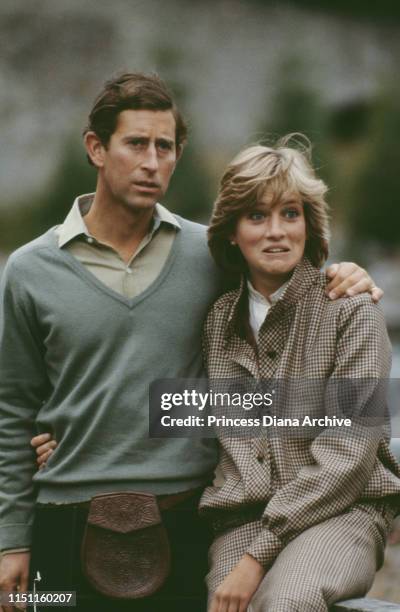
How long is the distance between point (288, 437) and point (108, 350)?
2.14ft

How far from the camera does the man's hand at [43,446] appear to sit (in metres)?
3.64

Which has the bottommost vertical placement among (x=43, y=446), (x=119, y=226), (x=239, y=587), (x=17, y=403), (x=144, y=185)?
(x=239, y=587)

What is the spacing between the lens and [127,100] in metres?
3.67

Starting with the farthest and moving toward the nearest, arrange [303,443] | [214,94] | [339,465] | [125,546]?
1. [214,94]
2. [125,546]
3. [303,443]
4. [339,465]

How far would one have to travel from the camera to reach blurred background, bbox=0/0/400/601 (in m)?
21.2

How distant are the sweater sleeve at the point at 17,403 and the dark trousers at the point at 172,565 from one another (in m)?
0.22

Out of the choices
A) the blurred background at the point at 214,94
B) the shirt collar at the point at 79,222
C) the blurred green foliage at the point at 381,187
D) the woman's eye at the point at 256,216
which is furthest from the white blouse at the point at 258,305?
the blurred green foliage at the point at 381,187

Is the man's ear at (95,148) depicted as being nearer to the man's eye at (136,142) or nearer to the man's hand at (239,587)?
the man's eye at (136,142)

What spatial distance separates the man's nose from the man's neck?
163 mm

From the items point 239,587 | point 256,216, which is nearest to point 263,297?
point 256,216

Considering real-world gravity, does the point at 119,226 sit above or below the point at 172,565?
above

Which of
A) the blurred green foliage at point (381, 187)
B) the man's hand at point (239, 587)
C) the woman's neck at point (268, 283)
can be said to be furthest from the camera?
the blurred green foliage at point (381, 187)

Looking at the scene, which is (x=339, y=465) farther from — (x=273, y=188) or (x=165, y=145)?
(x=165, y=145)

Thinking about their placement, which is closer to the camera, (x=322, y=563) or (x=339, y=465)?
(x=322, y=563)
